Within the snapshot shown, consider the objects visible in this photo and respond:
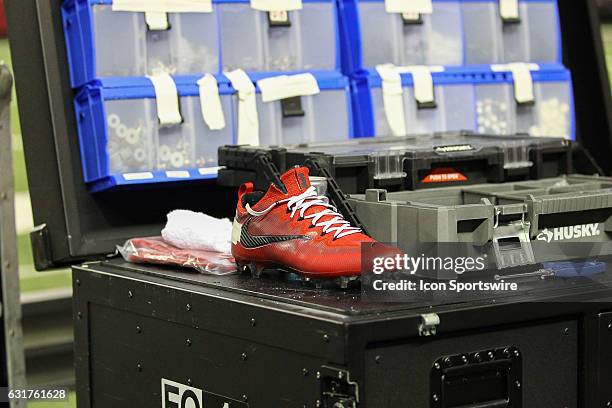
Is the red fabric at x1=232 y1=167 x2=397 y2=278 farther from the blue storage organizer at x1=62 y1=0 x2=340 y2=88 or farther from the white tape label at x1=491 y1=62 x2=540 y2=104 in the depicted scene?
the white tape label at x1=491 y1=62 x2=540 y2=104

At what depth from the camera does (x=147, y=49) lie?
309 cm

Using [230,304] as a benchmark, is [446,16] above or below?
above

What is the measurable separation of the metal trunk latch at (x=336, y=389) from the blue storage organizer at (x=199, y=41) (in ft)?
3.99

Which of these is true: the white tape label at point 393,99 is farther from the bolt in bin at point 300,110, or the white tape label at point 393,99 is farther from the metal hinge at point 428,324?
the metal hinge at point 428,324

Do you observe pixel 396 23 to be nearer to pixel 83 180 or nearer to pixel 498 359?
pixel 83 180

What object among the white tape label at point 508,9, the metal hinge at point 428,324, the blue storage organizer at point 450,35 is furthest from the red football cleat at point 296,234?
the white tape label at point 508,9

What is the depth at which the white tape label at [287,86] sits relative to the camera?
3.21m

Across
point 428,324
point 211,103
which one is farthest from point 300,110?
point 428,324

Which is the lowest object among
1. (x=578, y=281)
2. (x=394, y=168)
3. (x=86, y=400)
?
(x=86, y=400)

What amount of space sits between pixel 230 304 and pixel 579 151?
5.27 ft

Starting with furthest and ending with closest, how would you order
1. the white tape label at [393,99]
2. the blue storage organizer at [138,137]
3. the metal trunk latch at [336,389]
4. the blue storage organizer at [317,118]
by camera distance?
the white tape label at [393,99] → the blue storage organizer at [317,118] → the blue storage organizer at [138,137] → the metal trunk latch at [336,389]

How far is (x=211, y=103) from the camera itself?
3.12 m

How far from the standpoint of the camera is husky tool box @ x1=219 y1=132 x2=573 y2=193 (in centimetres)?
276

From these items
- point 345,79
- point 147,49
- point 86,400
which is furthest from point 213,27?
point 86,400
